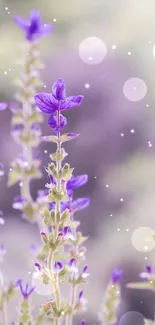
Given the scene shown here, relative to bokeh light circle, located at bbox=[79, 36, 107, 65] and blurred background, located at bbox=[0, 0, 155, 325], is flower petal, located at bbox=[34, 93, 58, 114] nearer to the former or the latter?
blurred background, located at bbox=[0, 0, 155, 325]

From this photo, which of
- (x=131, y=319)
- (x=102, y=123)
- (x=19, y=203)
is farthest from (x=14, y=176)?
(x=102, y=123)

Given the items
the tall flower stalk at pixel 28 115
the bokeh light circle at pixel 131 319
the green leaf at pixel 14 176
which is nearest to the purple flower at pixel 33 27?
the tall flower stalk at pixel 28 115

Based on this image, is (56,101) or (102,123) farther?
(102,123)

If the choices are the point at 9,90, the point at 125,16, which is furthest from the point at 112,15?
the point at 9,90

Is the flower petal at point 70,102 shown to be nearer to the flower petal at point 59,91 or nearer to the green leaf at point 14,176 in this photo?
the flower petal at point 59,91

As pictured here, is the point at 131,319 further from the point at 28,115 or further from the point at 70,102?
the point at 70,102

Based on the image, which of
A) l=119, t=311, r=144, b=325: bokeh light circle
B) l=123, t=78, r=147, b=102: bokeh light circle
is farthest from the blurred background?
l=119, t=311, r=144, b=325: bokeh light circle
